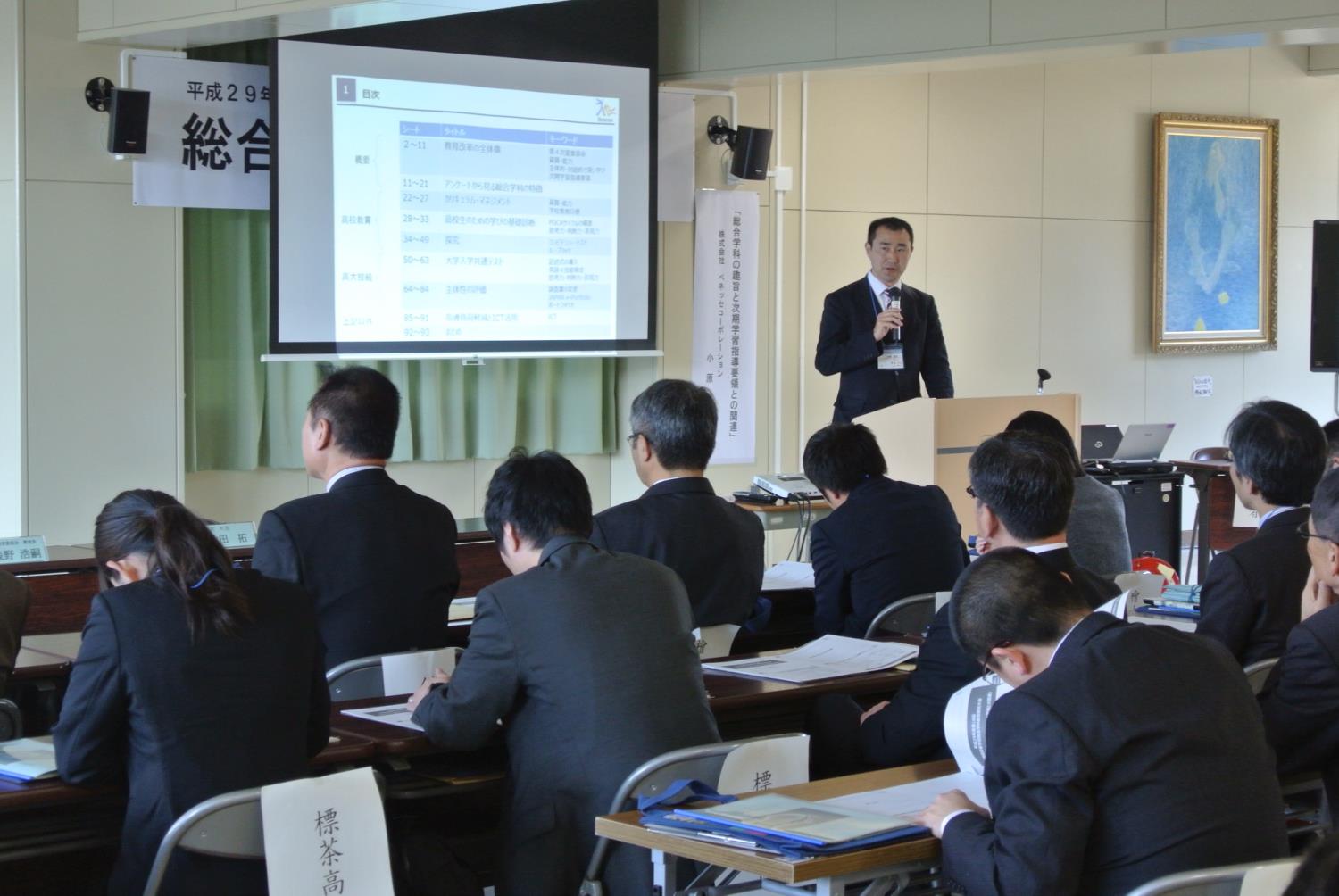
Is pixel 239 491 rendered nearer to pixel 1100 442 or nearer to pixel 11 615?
pixel 11 615

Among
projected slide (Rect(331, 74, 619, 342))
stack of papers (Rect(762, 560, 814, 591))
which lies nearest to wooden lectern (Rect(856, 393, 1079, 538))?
stack of papers (Rect(762, 560, 814, 591))

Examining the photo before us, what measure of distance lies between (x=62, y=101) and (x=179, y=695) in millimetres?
4102

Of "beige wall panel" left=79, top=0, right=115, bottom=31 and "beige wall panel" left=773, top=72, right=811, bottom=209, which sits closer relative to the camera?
"beige wall panel" left=79, top=0, right=115, bottom=31

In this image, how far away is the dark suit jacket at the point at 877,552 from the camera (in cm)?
433

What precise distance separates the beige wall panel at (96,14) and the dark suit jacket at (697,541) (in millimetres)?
3302

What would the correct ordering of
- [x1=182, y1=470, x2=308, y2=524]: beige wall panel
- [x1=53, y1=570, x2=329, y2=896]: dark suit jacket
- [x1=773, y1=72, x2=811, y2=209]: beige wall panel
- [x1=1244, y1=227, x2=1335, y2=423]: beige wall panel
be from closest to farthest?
[x1=53, y1=570, x2=329, y2=896]: dark suit jacket
[x1=182, y1=470, x2=308, y2=524]: beige wall panel
[x1=773, y1=72, x2=811, y2=209]: beige wall panel
[x1=1244, y1=227, x2=1335, y2=423]: beige wall panel

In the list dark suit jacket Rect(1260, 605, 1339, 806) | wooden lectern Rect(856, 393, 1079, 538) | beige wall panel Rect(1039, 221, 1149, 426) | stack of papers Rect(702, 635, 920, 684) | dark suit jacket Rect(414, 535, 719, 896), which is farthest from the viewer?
beige wall panel Rect(1039, 221, 1149, 426)

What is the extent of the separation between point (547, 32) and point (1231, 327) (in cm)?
530

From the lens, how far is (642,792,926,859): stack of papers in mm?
2131

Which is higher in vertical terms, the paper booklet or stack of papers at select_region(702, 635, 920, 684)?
the paper booklet

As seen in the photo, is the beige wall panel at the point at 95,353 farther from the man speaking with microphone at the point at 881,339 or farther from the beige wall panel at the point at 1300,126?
the beige wall panel at the point at 1300,126

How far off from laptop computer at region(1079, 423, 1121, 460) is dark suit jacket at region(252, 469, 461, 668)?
4.96 metres

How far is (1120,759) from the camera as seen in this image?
6.91 feet

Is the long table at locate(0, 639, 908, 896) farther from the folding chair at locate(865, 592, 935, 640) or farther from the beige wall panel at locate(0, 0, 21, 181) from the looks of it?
the beige wall panel at locate(0, 0, 21, 181)
